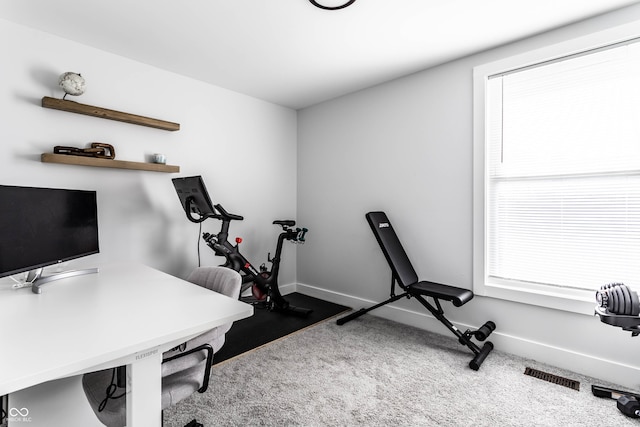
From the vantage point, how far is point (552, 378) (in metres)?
2.21

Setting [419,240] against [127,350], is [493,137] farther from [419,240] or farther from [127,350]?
[127,350]

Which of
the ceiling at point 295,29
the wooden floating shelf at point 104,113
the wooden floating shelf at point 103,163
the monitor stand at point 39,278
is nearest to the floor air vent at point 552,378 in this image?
the ceiling at point 295,29

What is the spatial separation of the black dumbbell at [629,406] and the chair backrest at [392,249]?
147 cm

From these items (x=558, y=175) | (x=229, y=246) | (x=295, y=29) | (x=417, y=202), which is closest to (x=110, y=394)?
(x=229, y=246)

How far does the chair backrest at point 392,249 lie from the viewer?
279 centimetres

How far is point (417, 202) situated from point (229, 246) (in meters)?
1.98

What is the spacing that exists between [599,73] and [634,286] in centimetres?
154

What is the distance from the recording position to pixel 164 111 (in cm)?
309

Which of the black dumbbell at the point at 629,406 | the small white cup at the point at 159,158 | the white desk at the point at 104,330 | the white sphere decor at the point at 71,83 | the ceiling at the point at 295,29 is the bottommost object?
the black dumbbell at the point at 629,406

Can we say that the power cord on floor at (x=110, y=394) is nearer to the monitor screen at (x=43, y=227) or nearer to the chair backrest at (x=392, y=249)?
the monitor screen at (x=43, y=227)

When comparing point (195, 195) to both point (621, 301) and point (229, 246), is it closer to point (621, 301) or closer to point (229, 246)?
point (229, 246)

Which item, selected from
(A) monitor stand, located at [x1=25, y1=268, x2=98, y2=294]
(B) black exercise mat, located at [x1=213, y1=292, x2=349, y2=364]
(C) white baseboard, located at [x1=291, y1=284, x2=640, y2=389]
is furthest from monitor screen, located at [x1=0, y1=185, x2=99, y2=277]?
(C) white baseboard, located at [x1=291, y1=284, x2=640, y2=389]

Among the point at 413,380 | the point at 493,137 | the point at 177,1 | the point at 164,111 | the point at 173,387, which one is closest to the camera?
the point at 173,387

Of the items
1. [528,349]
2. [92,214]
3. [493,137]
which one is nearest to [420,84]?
[493,137]
